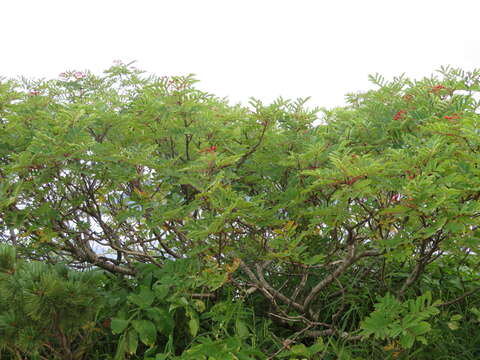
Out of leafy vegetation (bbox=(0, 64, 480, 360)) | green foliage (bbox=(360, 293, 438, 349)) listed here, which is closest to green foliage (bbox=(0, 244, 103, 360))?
leafy vegetation (bbox=(0, 64, 480, 360))

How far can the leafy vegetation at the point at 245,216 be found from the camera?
9.70 feet

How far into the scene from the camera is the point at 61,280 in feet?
10.6

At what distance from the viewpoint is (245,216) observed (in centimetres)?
319

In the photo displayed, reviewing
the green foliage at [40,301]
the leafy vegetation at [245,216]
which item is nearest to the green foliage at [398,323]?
the leafy vegetation at [245,216]

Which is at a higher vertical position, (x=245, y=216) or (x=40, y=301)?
(x=245, y=216)

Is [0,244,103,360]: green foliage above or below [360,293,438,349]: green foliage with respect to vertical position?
above

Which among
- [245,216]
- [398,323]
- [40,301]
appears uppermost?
[245,216]

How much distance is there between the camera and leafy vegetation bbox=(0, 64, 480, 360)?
2955 millimetres

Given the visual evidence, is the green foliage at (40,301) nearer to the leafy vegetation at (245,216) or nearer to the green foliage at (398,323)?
the leafy vegetation at (245,216)

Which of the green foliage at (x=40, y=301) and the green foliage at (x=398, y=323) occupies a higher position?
the green foliage at (x=40, y=301)

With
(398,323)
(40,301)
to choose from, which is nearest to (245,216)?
(398,323)

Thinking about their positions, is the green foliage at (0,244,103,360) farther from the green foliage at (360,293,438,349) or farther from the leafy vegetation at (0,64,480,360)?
the green foliage at (360,293,438,349)

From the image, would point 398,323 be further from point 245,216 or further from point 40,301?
point 40,301

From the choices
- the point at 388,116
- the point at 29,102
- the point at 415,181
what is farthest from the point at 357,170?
the point at 29,102
